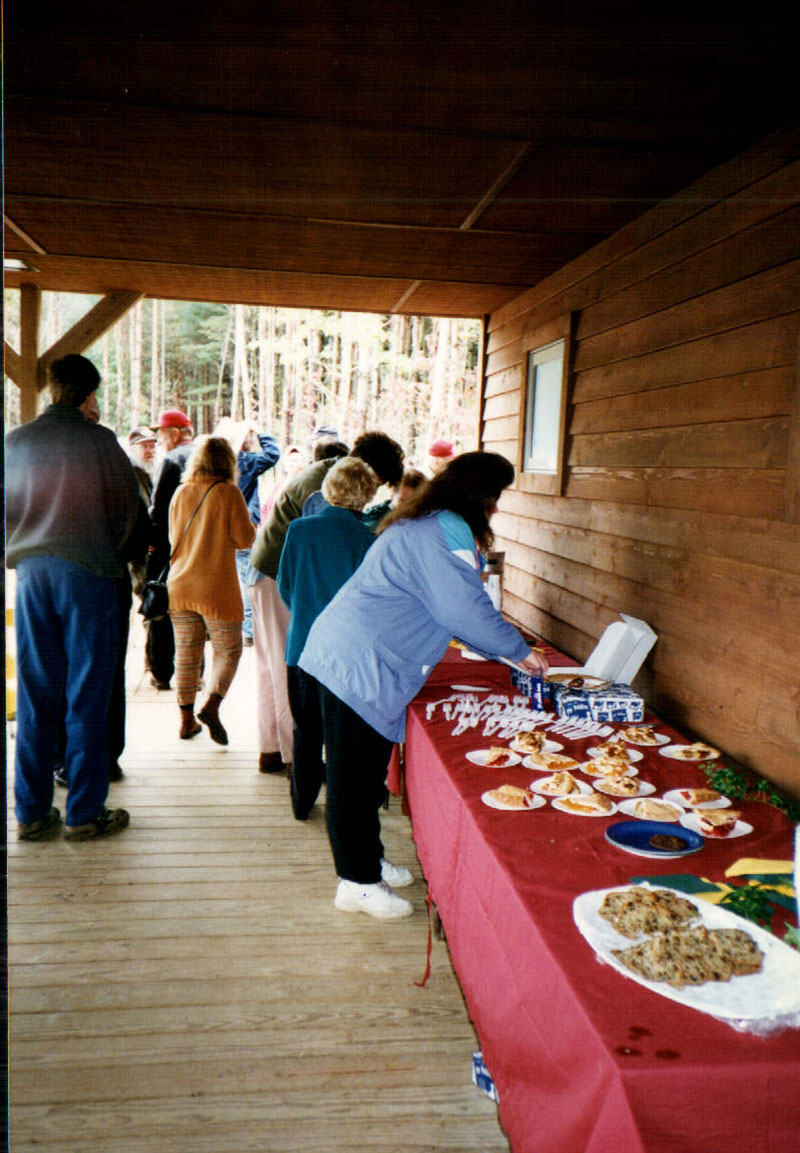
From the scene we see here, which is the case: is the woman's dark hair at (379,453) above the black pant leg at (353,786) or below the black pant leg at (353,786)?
above

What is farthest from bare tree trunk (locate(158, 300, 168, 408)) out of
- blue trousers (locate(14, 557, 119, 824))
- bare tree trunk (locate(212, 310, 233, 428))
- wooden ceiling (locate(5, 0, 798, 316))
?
blue trousers (locate(14, 557, 119, 824))

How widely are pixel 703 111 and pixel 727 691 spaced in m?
1.66

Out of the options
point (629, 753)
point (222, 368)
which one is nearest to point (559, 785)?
point (629, 753)

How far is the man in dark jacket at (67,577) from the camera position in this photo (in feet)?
9.97

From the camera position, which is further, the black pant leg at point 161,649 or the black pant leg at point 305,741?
the black pant leg at point 161,649

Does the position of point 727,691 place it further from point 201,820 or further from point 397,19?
point 201,820

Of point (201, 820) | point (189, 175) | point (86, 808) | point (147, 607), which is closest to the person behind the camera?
point (189, 175)

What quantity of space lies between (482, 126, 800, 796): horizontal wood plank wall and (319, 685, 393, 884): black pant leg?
42.7 inches

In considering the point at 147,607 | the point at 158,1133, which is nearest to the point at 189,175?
the point at 147,607

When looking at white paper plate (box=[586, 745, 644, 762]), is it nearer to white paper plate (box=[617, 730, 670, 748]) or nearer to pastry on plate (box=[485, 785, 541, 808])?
white paper plate (box=[617, 730, 670, 748])

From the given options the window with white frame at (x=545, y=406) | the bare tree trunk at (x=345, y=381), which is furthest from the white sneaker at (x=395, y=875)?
the bare tree trunk at (x=345, y=381)

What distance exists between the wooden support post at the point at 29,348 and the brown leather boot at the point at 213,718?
2086 mm

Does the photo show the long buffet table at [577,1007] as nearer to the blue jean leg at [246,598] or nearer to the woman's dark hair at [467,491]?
the woman's dark hair at [467,491]

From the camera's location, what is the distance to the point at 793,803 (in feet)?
6.75
